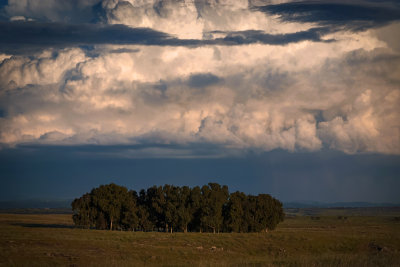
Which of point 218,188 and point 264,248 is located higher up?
point 218,188

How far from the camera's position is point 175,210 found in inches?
3917

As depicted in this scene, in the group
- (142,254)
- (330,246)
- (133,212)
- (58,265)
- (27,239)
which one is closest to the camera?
(58,265)

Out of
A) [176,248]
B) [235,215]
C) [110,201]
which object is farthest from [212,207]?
[176,248]

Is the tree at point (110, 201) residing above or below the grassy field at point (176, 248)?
above

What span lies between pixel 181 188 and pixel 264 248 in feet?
109

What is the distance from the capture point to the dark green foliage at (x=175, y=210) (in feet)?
323

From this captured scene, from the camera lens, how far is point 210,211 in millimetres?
99938

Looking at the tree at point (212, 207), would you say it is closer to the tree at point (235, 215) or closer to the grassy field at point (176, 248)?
the tree at point (235, 215)

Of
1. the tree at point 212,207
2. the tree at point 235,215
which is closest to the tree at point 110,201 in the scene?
the tree at point 212,207

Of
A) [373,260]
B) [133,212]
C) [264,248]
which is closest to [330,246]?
[264,248]

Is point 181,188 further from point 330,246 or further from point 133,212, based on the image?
point 330,246

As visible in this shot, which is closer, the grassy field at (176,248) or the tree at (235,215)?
the grassy field at (176,248)

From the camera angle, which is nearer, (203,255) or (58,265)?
(58,265)

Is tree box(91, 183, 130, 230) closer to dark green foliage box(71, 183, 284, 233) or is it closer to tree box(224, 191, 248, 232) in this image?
dark green foliage box(71, 183, 284, 233)
